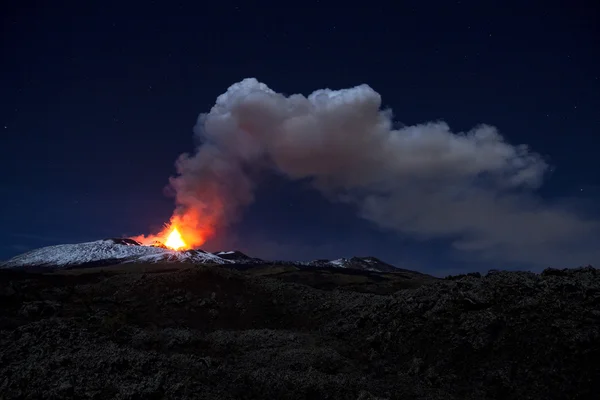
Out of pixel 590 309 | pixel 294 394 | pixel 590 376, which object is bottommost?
pixel 294 394

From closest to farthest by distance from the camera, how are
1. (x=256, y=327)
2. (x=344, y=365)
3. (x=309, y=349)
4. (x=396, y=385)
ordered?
1. (x=396, y=385)
2. (x=344, y=365)
3. (x=309, y=349)
4. (x=256, y=327)

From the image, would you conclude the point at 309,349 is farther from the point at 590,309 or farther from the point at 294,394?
the point at 590,309

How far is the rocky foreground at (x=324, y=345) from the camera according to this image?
1583cm

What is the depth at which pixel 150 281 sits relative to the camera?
33.3 metres

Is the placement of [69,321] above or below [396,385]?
above

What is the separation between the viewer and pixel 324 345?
75.8 feet

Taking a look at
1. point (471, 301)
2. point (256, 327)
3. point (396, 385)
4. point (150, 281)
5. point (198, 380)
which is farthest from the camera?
point (150, 281)

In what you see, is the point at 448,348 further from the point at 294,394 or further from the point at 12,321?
→ the point at 12,321

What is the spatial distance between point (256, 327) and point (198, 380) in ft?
41.7

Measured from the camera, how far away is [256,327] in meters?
28.4

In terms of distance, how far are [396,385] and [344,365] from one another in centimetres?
279

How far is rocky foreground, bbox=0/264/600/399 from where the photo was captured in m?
15.8

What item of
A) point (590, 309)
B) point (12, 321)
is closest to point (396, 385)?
point (590, 309)

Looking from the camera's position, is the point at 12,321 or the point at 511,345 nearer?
the point at 511,345
